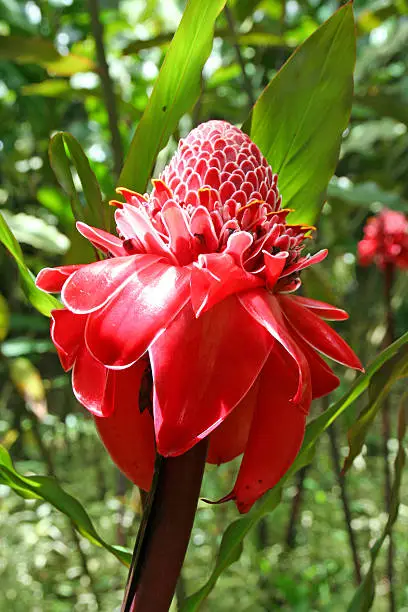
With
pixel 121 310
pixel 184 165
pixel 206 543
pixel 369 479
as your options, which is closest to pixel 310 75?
pixel 184 165

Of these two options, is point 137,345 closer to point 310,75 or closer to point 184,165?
point 184,165

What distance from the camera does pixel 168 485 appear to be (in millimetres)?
282

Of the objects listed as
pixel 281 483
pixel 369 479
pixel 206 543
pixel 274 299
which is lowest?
pixel 369 479

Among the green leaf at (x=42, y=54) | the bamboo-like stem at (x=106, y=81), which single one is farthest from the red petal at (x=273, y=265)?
the green leaf at (x=42, y=54)

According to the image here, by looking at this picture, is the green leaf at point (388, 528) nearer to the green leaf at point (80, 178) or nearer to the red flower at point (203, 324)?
the red flower at point (203, 324)

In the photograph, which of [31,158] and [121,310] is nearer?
[121,310]

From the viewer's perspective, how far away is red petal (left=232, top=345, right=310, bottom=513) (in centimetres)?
28

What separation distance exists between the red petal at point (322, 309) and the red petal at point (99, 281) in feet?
0.27

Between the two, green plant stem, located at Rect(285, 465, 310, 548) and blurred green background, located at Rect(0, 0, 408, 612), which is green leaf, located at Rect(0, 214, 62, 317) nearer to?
blurred green background, located at Rect(0, 0, 408, 612)

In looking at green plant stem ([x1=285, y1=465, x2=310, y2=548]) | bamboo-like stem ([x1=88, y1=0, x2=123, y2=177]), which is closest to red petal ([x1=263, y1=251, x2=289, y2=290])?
bamboo-like stem ([x1=88, y1=0, x2=123, y2=177])

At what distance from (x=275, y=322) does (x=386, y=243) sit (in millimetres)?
921

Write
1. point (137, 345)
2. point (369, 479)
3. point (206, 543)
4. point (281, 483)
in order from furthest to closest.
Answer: point (369, 479) → point (206, 543) → point (281, 483) → point (137, 345)

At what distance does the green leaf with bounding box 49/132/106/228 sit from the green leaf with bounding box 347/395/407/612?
0.23 metres

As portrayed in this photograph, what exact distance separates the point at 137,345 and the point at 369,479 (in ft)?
5.32
